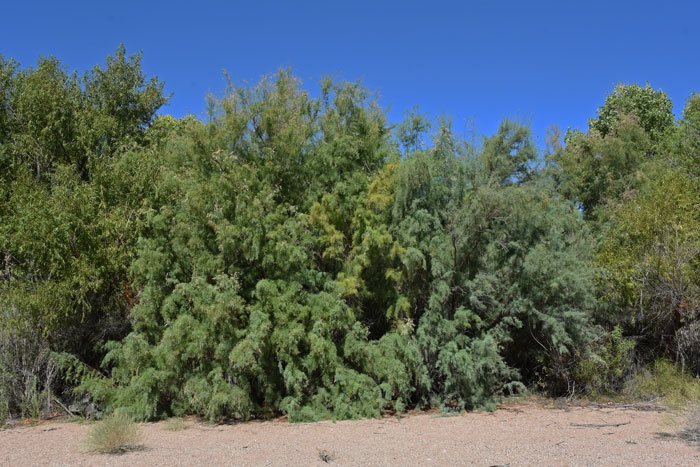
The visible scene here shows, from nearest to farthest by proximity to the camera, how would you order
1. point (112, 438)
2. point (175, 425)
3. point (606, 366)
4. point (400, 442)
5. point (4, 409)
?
point (112, 438) → point (400, 442) → point (175, 425) → point (4, 409) → point (606, 366)

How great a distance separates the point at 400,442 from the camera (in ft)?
25.7

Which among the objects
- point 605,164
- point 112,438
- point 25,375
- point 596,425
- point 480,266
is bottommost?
point 596,425

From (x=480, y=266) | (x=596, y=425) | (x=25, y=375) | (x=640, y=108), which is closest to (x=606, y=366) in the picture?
(x=596, y=425)

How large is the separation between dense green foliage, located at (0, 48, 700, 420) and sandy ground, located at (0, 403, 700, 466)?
34.1 inches

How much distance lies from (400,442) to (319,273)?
3844 millimetres

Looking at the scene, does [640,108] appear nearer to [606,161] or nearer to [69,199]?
[606,161]

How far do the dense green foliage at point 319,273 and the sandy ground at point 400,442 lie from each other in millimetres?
866

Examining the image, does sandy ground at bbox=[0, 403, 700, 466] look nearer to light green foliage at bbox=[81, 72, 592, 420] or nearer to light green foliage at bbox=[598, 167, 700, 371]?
light green foliage at bbox=[81, 72, 592, 420]

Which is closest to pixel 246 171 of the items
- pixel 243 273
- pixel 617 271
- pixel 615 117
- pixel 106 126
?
pixel 243 273

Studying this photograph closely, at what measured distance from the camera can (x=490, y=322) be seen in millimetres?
11102

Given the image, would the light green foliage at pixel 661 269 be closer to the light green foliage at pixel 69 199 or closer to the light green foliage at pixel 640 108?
the light green foliage at pixel 69 199

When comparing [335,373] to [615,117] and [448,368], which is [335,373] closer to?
[448,368]

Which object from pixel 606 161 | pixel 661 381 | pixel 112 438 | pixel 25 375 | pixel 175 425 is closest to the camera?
pixel 112 438

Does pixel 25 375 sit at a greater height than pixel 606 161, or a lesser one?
lesser
